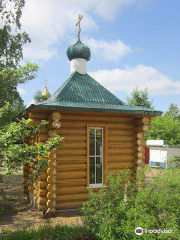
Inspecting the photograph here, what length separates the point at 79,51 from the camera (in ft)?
28.9

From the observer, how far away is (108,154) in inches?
293

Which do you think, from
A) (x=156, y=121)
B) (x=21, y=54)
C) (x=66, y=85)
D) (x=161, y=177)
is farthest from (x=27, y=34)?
(x=156, y=121)

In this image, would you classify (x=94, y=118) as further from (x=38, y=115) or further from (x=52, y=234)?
(x=52, y=234)

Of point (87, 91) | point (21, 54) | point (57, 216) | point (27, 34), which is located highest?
point (27, 34)

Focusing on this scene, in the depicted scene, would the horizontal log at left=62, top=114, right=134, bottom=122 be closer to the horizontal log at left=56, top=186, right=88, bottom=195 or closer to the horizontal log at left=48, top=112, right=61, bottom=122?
the horizontal log at left=48, top=112, right=61, bottom=122

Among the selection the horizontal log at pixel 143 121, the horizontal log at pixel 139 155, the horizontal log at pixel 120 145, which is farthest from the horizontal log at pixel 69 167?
the horizontal log at pixel 143 121

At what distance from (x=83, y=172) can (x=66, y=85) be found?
9.89 ft

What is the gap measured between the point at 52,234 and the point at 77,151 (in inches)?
108

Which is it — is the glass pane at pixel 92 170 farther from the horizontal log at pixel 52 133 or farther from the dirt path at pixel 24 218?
the horizontal log at pixel 52 133

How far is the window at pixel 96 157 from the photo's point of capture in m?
7.39

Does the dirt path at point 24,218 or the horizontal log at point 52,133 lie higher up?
the horizontal log at point 52,133

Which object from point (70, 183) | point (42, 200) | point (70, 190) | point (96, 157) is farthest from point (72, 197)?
point (96, 157)

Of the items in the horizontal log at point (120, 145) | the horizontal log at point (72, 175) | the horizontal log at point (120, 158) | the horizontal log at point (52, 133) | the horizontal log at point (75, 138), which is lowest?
the horizontal log at point (72, 175)

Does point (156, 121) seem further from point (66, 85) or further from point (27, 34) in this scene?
point (66, 85)
